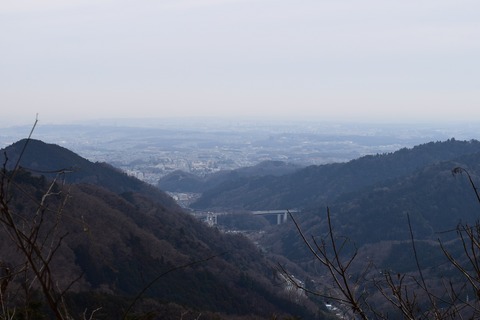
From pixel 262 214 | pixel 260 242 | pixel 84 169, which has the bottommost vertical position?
pixel 260 242

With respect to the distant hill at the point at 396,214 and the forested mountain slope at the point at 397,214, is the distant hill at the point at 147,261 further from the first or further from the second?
the forested mountain slope at the point at 397,214

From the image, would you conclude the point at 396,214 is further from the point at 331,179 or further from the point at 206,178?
the point at 206,178

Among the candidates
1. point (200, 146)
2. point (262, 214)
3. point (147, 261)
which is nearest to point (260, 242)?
point (262, 214)

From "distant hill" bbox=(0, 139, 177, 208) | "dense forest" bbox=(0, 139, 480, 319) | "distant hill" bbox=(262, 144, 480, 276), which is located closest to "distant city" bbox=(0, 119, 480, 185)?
"dense forest" bbox=(0, 139, 480, 319)

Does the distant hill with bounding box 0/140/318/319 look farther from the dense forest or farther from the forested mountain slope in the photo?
the forested mountain slope

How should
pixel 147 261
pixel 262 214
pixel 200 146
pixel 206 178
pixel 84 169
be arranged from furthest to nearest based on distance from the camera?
pixel 200 146
pixel 206 178
pixel 262 214
pixel 84 169
pixel 147 261

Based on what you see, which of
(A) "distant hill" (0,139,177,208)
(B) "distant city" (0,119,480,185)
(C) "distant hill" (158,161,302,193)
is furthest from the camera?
(B) "distant city" (0,119,480,185)
